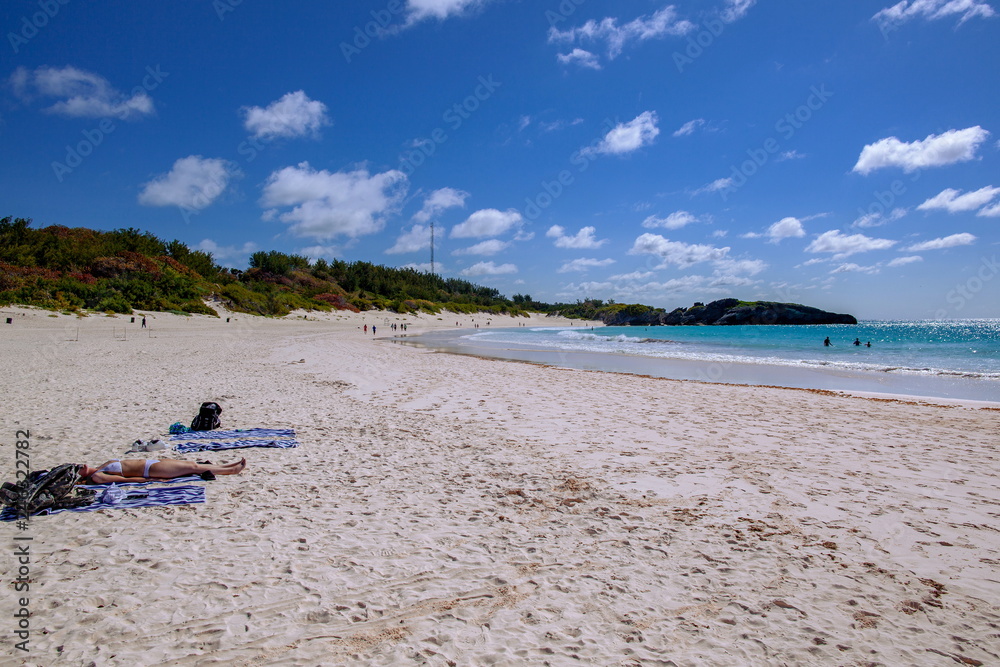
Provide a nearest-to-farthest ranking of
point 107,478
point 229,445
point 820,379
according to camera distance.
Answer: point 107,478, point 229,445, point 820,379

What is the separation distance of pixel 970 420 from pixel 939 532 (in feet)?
24.1

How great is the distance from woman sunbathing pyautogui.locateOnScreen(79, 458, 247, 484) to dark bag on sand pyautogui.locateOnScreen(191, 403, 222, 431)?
217 centimetres

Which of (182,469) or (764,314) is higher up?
(764,314)

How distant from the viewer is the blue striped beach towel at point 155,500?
4277mm

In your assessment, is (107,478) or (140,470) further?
(140,470)

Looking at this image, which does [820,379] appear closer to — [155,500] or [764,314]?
[155,500]

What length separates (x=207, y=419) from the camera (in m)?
7.41

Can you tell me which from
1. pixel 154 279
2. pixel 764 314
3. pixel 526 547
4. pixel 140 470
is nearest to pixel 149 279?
pixel 154 279

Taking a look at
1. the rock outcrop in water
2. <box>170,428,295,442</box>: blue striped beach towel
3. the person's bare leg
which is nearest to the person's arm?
the person's bare leg

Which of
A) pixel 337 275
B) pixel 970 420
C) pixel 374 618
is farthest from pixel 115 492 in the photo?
pixel 337 275

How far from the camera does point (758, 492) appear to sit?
5.34 meters

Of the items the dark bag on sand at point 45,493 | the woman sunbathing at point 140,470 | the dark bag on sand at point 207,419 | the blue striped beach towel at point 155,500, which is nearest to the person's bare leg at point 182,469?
the woman sunbathing at point 140,470

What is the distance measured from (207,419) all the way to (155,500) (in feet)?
9.89

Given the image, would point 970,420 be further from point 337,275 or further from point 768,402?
point 337,275
